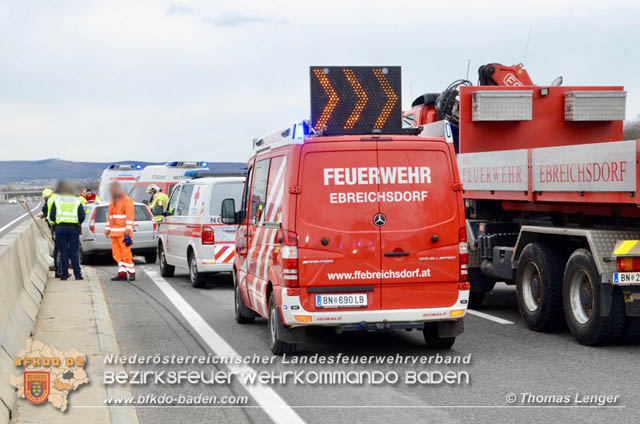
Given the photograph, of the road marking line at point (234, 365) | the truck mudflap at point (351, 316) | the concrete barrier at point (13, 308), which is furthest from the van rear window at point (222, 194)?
the truck mudflap at point (351, 316)

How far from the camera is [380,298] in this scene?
343 inches

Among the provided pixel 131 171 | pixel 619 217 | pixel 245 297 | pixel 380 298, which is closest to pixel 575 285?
pixel 619 217

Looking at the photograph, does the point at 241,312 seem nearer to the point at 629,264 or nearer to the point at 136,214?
the point at 629,264

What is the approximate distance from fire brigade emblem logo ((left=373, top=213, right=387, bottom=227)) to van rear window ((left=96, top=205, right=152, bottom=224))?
13951mm

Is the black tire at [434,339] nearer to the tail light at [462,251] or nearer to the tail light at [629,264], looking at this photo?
the tail light at [462,251]

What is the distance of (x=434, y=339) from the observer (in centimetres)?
946

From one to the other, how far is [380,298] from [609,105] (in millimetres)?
6021

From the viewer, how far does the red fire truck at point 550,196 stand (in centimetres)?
903

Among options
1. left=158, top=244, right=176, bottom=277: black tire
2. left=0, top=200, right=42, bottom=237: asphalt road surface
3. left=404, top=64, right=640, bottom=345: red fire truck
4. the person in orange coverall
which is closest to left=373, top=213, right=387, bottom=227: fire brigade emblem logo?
left=404, top=64, right=640, bottom=345: red fire truck

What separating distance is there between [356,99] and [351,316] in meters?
2.28

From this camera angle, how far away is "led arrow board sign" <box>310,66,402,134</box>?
9.31 metres

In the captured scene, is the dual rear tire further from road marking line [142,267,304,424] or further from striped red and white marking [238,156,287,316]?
road marking line [142,267,304,424]

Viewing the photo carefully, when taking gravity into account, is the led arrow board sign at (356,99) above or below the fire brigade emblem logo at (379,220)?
above

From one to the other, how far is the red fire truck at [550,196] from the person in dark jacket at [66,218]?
6112 millimetres
